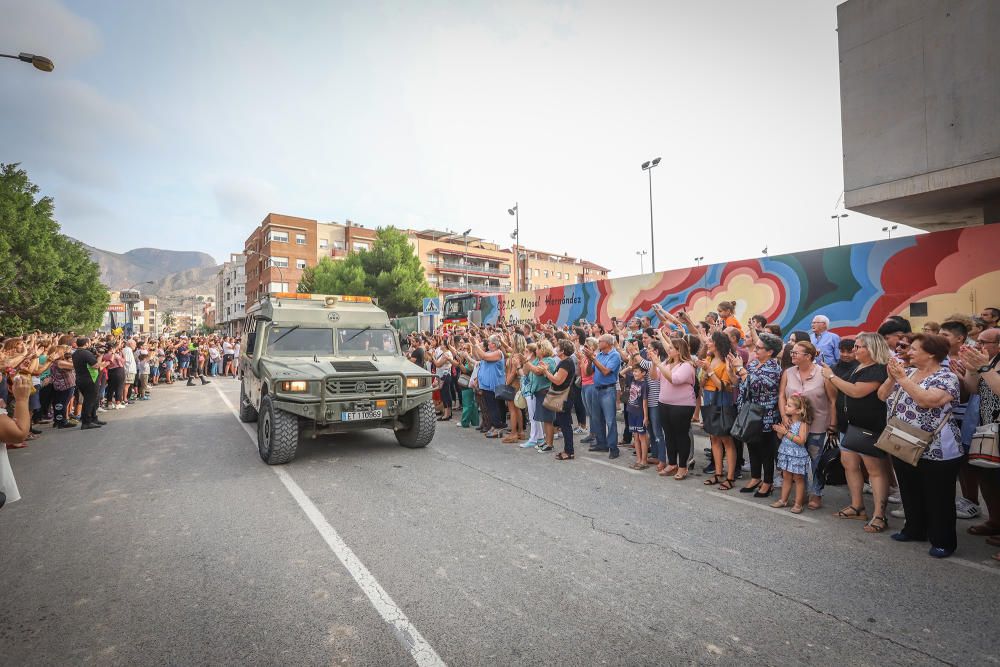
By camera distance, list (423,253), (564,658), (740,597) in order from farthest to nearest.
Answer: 1. (423,253)
2. (740,597)
3. (564,658)

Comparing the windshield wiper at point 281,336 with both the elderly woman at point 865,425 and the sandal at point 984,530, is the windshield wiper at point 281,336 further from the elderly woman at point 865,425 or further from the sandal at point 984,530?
the sandal at point 984,530

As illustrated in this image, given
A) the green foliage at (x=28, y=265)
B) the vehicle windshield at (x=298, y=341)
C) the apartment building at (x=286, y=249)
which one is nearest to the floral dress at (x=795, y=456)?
the vehicle windshield at (x=298, y=341)

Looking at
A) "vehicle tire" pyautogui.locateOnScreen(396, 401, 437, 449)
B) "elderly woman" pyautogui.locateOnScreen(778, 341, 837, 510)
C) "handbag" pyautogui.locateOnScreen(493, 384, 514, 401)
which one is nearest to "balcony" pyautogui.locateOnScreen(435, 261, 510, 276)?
"handbag" pyautogui.locateOnScreen(493, 384, 514, 401)

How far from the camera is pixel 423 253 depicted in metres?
65.9

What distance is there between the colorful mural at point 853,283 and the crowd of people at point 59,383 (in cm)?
1260

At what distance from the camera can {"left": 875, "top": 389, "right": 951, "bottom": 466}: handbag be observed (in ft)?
12.7

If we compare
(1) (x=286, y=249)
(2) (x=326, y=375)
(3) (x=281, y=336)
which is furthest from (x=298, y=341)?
(1) (x=286, y=249)

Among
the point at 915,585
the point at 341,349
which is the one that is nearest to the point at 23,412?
the point at 341,349

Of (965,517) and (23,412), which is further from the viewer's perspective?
(965,517)

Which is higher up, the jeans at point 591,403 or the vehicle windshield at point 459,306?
the vehicle windshield at point 459,306

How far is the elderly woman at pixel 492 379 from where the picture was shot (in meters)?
8.97

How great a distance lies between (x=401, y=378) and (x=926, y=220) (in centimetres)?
1534

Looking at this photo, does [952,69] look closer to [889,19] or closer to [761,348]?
[889,19]

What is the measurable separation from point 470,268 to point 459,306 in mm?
A: 44119
